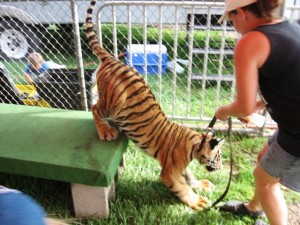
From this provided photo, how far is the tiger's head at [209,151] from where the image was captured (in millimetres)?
2412

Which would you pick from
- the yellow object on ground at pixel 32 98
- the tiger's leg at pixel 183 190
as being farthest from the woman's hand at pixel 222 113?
the yellow object on ground at pixel 32 98

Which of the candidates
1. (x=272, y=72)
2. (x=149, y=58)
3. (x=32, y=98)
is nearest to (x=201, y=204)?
(x=272, y=72)

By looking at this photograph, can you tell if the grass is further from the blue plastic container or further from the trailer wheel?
the trailer wheel

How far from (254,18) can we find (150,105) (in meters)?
1.13

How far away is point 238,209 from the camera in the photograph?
2555mm

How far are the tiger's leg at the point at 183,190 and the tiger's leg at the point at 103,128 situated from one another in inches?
18.9

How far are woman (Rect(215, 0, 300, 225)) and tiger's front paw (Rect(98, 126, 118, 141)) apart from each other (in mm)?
946

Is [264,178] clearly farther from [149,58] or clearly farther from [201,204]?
[149,58]

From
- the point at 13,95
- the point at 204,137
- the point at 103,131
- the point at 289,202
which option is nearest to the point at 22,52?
the point at 13,95

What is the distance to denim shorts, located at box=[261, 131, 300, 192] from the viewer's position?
188 centimetres

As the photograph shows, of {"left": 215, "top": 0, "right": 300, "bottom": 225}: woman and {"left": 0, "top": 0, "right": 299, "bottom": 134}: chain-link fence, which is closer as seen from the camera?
{"left": 215, "top": 0, "right": 300, "bottom": 225}: woman

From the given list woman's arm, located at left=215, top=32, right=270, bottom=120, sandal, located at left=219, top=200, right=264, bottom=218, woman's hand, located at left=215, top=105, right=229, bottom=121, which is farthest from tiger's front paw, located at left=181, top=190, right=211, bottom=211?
woman's arm, located at left=215, top=32, right=270, bottom=120

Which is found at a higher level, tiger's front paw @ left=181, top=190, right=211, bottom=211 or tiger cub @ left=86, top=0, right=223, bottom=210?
tiger cub @ left=86, top=0, right=223, bottom=210

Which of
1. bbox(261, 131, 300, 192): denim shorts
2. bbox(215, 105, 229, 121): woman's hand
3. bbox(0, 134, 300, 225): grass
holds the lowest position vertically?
bbox(0, 134, 300, 225): grass
